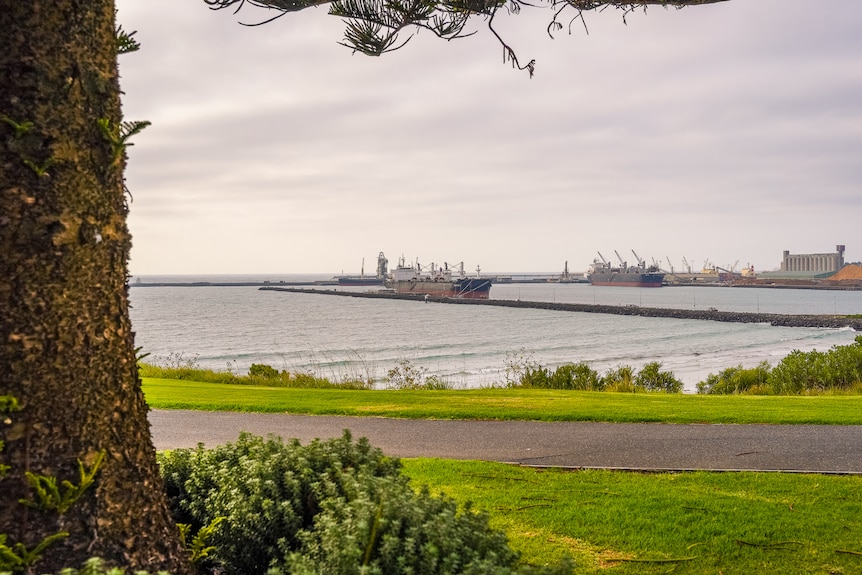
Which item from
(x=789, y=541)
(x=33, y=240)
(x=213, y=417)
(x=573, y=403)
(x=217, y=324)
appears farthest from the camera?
(x=217, y=324)

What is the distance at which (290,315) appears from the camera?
76.2m

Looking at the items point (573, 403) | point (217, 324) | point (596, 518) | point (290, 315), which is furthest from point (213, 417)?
point (290, 315)

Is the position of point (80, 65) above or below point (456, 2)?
below

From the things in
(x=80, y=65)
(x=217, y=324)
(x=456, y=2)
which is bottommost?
(x=217, y=324)

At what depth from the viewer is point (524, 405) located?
1299 centimetres

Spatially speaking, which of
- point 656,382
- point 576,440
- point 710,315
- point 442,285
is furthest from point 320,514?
point 442,285

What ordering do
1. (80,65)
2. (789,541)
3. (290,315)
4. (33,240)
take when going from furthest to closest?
(290,315) < (789,541) < (80,65) < (33,240)

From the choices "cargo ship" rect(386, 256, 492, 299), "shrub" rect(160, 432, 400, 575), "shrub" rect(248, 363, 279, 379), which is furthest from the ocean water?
"cargo ship" rect(386, 256, 492, 299)

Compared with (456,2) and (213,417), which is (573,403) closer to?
(213,417)

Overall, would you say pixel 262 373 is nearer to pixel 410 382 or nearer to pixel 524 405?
pixel 410 382

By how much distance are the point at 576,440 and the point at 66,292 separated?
307 inches

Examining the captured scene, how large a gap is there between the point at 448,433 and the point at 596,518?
4694 mm

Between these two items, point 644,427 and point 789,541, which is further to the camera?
point 644,427

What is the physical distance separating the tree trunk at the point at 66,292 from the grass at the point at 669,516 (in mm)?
2946
